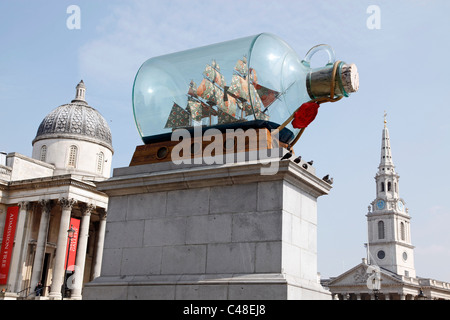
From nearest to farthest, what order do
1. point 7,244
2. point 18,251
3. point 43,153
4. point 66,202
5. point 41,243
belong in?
point 66,202 → point 41,243 → point 18,251 → point 7,244 → point 43,153

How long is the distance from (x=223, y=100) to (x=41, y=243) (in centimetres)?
4938

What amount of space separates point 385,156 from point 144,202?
16267 centimetres

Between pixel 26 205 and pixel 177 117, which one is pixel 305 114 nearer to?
pixel 177 117

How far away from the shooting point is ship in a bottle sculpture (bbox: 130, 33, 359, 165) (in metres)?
7.52

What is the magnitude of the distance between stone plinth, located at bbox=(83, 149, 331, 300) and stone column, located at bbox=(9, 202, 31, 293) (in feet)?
163

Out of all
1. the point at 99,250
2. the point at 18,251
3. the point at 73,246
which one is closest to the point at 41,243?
the point at 18,251

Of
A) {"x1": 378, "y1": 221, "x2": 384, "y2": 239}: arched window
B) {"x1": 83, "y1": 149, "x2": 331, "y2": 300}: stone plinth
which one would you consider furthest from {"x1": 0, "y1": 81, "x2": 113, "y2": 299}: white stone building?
{"x1": 378, "y1": 221, "x2": 384, "y2": 239}: arched window

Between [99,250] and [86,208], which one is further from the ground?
[86,208]

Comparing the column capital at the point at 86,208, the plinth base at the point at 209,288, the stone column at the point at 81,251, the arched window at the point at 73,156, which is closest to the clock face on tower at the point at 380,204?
the arched window at the point at 73,156

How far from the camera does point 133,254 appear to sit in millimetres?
7969

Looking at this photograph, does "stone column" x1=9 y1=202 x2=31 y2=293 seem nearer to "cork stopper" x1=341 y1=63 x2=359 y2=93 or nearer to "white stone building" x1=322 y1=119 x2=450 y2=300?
"cork stopper" x1=341 y1=63 x2=359 y2=93

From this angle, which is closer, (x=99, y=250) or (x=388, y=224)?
(x=99, y=250)

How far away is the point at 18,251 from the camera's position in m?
53.8
